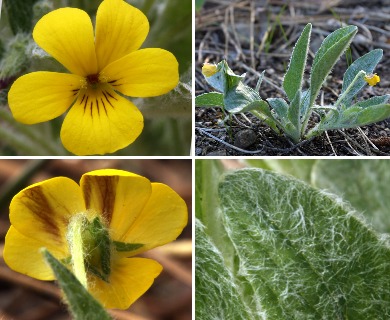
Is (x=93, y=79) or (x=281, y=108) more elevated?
(x=93, y=79)

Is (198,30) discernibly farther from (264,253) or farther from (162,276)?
(264,253)

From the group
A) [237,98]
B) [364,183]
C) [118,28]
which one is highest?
[118,28]

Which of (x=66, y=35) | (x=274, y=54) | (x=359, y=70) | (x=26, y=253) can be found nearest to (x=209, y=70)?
(x=66, y=35)

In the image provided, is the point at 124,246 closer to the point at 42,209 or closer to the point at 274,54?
the point at 42,209

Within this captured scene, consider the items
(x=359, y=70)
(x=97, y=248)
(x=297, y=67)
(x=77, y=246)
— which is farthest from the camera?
(x=359, y=70)

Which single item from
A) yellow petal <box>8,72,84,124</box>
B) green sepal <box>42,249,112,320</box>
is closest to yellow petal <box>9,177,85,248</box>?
yellow petal <box>8,72,84,124</box>

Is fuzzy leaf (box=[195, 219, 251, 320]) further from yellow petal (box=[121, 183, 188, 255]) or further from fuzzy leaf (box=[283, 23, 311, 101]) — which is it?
fuzzy leaf (box=[283, 23, 311, 101])

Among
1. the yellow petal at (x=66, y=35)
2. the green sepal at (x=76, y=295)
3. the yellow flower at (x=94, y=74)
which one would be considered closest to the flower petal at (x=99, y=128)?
the yellow flower at (x=94, y=74)
